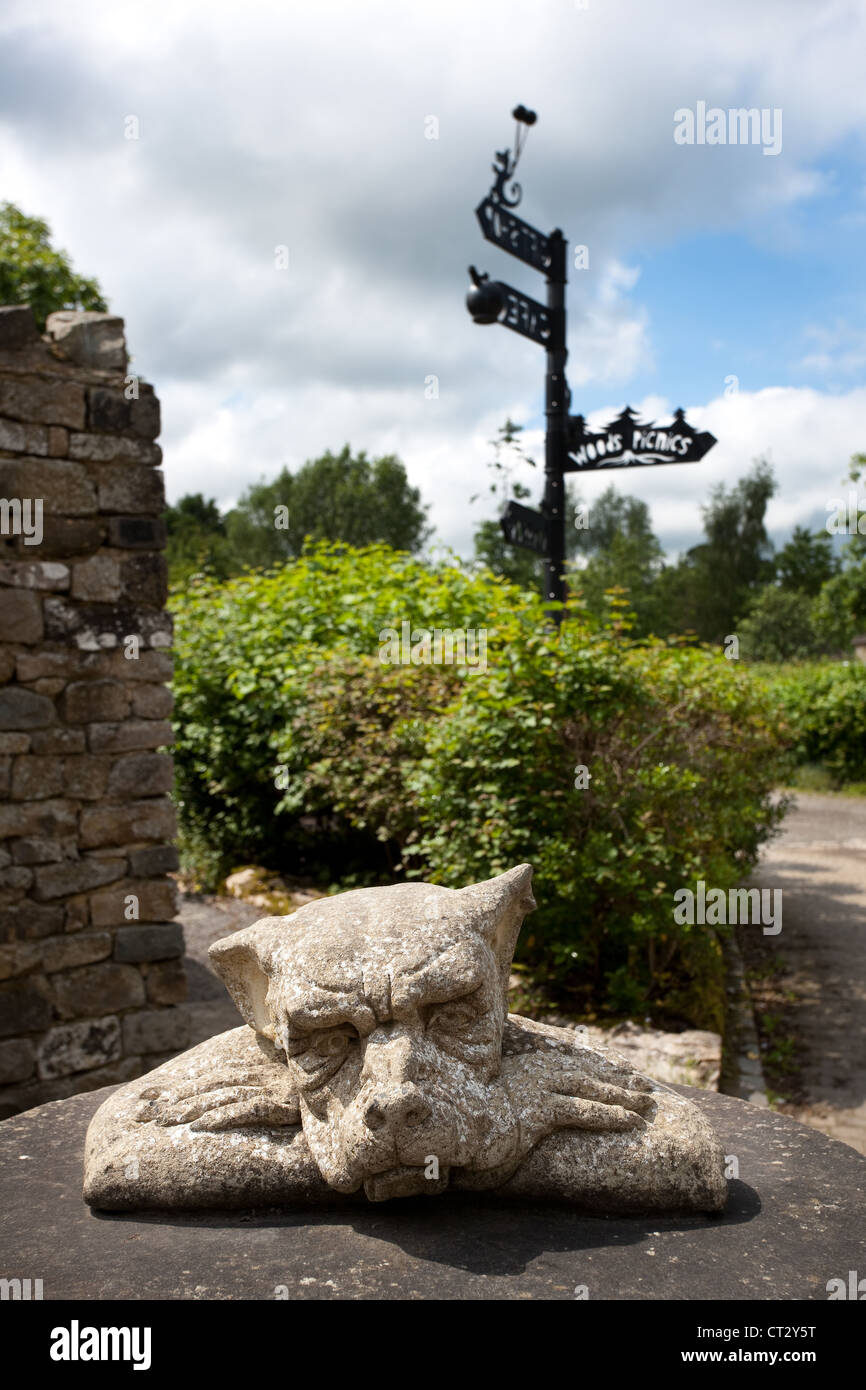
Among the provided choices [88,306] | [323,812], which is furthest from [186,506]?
[323,812]

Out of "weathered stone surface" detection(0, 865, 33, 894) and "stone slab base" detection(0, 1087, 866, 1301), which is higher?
"weathered stone surface" detection(0, 865, 33, 894)

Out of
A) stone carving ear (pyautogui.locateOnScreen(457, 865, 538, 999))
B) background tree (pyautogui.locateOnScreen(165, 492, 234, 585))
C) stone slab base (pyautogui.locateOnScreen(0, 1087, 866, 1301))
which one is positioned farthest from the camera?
background tree (pyautogui.locateOnScreen(165, 492, 234, 585))

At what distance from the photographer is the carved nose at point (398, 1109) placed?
1.92m

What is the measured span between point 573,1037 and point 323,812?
6.20 meters

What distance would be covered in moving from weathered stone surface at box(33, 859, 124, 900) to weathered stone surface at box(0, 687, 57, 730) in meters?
0.66

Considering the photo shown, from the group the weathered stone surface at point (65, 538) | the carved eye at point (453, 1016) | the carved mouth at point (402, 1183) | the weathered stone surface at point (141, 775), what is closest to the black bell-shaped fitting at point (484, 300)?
the weathered stone surface at point (65, 538)

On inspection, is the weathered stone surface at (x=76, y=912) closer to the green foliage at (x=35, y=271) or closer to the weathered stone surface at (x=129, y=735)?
the weathered stone surface at (x=129, y=735)

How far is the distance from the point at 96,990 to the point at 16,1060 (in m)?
0.44

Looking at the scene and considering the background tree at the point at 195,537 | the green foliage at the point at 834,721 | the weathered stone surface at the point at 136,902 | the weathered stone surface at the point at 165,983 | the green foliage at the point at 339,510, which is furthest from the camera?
A: the green foliage at the point at 339,510

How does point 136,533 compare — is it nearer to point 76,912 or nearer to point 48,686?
point 48,686

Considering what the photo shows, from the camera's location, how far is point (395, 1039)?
80.3 inches

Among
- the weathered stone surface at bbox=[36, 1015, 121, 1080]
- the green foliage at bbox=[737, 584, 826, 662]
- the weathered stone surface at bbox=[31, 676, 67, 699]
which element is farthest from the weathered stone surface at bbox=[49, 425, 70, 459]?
the green foliage at bbox=[737, 584, 826, 662]

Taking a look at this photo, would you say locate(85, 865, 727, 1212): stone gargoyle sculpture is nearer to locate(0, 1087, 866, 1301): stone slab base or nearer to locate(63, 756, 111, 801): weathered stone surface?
locate(0, 1087, 866, 1301): stone slab base

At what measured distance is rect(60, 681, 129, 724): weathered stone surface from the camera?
478cm
